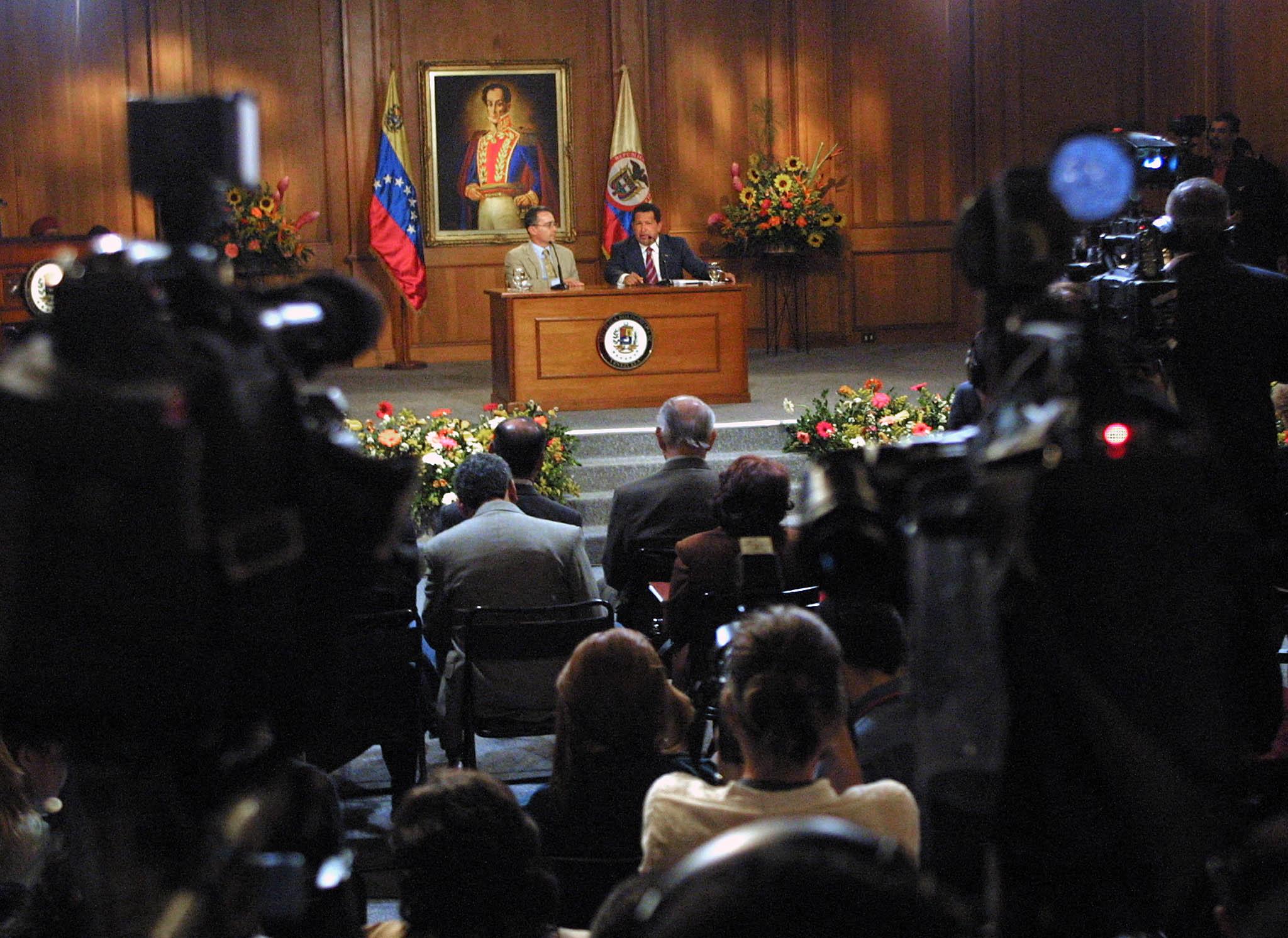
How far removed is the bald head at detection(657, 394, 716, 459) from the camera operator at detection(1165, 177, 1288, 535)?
1678 mm

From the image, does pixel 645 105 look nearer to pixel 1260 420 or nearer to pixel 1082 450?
pixel 1260 420

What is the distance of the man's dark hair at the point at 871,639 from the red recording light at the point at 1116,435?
1.83 m

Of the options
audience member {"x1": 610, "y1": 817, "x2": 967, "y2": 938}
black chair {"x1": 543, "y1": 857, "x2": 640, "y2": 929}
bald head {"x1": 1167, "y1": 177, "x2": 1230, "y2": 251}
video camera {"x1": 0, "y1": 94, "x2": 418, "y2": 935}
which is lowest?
black chair {"x1": 543, "y1": 857, "x2": 640, "y2": 929}

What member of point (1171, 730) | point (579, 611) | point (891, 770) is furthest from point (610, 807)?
point (1171, 730)

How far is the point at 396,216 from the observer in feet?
37.3

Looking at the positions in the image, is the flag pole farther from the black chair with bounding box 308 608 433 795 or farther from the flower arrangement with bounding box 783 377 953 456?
the black chair with bounding box 308 608 433 795

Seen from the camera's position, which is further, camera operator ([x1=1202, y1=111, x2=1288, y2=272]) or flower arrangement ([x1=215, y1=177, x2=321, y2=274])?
flower arrangement ([x1=215, y1=177, x2=321, y2=274])

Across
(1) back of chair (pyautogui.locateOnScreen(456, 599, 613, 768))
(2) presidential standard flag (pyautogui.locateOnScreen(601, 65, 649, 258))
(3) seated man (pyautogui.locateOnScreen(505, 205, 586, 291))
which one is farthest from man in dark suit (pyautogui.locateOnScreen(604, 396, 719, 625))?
(2) presidential standard flag (pyautogui.locateOnScreen(601, 65, 649, 258))

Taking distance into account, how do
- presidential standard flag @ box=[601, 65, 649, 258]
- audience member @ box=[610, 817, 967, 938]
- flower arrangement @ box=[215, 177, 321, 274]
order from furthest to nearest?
presidential standard flag @ box=[601, 65, 649, 258], flower arrangement @ box=[215, 177, 321, 274], audience member @ box=[610, 817, 967, 938]

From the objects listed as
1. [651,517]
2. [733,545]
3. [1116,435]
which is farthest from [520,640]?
[1116,435]

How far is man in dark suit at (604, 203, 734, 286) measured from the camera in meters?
9.43

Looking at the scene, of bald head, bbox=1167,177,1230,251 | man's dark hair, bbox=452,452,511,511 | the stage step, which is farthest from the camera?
the stage step

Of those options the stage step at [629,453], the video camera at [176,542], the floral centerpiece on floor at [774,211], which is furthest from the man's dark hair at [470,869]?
the floral centerpiece on floor at [774,211]

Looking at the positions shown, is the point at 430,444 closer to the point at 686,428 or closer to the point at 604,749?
the point at 686,428
